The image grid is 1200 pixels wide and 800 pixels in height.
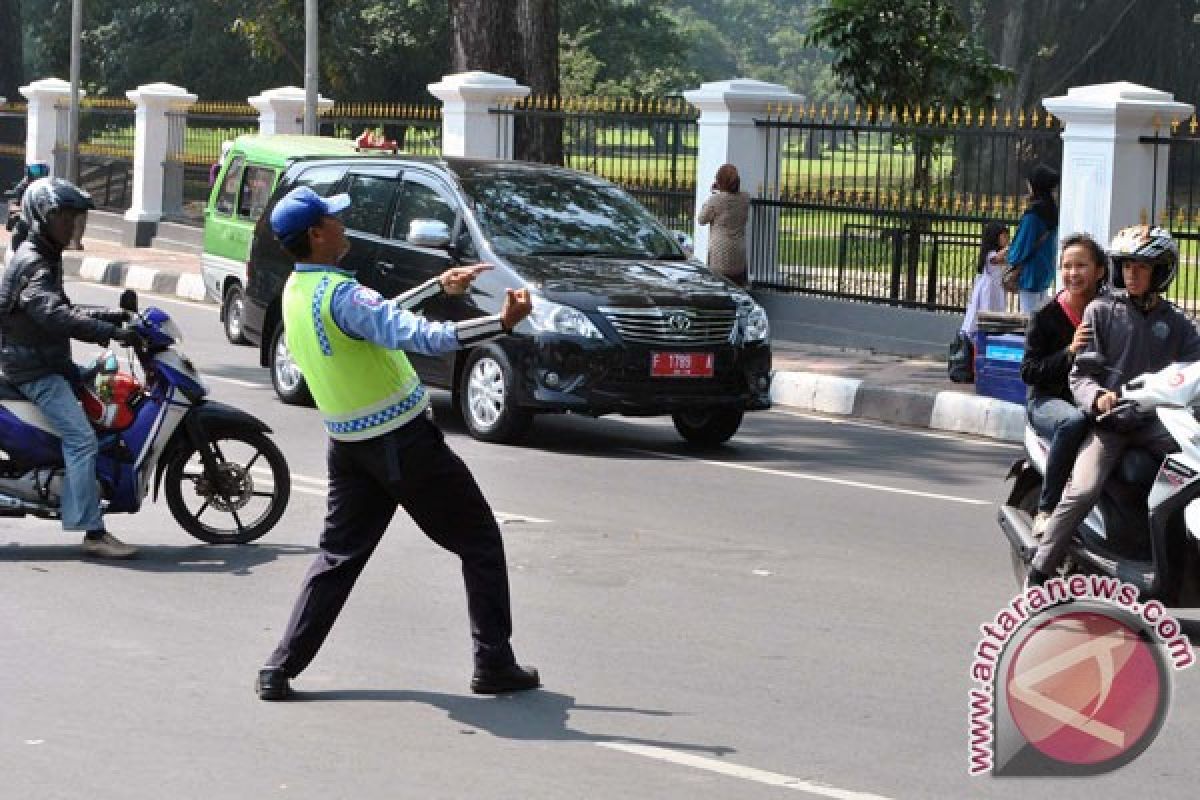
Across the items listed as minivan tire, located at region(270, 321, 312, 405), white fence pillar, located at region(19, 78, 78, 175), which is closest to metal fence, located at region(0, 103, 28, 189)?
white fence pillar, located at region(19, 78, 78, 175)

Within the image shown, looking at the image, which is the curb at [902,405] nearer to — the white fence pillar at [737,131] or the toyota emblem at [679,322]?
the toyota emblem at [679,322]

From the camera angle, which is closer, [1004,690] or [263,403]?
[1004,690]

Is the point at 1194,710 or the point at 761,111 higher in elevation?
the point at 761,111

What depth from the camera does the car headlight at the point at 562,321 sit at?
41.9 ft

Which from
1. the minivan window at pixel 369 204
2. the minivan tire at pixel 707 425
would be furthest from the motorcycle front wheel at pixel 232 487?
the minivan window at pixel 369 204

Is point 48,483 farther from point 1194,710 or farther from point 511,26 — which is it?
point 511,26

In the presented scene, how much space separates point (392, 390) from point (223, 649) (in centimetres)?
135

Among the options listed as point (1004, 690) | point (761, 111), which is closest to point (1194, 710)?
point (1004, 690)

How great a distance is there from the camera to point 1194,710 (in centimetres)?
693

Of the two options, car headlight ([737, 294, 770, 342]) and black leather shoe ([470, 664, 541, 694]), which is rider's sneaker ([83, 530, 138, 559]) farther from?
car headlight ([737, 294, 770, 342])

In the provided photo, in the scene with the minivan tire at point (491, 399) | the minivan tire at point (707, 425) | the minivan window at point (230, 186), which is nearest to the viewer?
the minivan tire at point (491, 399)

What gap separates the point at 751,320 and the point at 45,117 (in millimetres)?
22783

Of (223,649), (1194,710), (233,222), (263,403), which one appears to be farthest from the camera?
(233,222)

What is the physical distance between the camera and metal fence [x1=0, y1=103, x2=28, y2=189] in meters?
35.4
